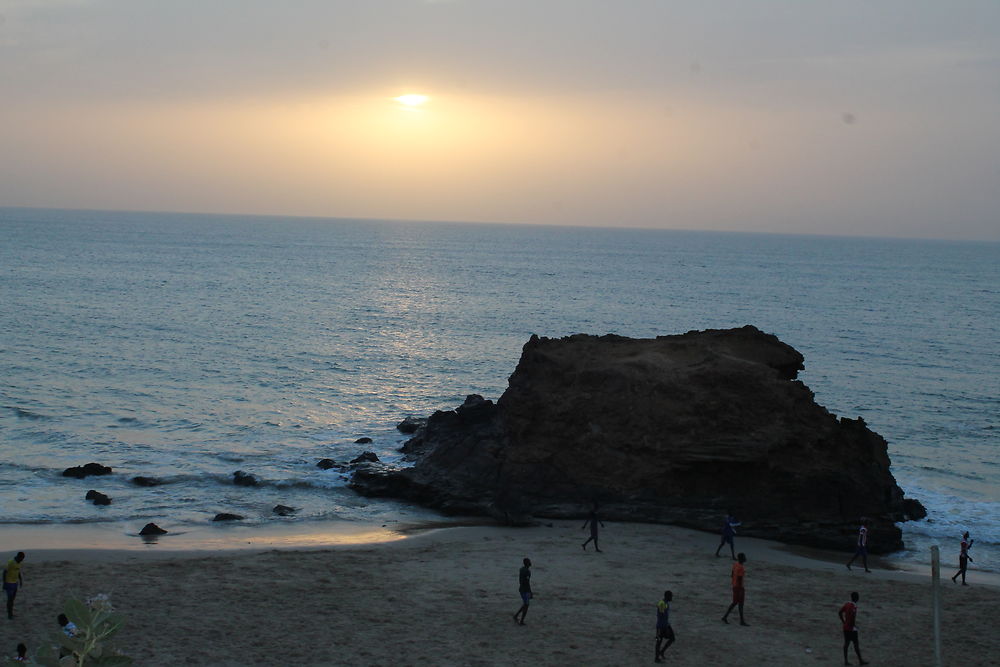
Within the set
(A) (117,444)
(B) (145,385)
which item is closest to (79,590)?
(A) (117,444)

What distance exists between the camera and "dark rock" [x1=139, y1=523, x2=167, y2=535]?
27062 millimetres

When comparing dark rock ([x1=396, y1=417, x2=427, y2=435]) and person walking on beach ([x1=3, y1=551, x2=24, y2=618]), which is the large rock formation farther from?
person walking on beach ([x1=3, y1=551, x2=24, y2=618])

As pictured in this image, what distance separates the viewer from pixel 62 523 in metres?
28.1

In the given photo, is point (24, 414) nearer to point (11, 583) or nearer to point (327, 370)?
point (327, 370)

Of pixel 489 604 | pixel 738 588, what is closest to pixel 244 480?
pixel 489 604

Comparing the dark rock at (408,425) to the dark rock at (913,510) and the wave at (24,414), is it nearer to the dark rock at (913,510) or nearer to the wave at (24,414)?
the wave at (24,414)

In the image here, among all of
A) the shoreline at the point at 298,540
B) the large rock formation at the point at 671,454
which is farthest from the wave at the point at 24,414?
the large rock formation at the point at 671,454

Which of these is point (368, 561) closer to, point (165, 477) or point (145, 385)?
point (165, 477)

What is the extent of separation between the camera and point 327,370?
5988 centimetres

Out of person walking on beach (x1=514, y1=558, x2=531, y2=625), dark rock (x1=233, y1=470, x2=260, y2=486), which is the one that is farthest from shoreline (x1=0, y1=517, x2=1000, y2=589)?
person walking on beach (x1=514, y1=558, x2=531, y2=625)

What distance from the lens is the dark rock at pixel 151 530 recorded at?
1065 inches

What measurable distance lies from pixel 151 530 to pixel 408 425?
1685cm

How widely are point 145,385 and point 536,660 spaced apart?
39.7 metres

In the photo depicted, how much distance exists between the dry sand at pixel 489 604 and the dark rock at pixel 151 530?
2376mm
